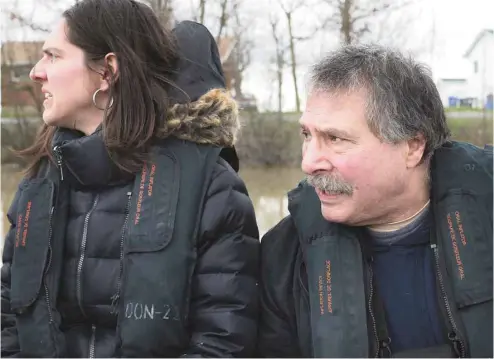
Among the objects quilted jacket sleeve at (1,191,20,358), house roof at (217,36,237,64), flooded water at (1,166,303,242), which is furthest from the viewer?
flooded water at (1,166,303,242)

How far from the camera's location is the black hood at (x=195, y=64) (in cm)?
208

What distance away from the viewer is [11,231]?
2.16m

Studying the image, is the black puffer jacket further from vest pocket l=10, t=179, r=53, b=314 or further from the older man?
the older man

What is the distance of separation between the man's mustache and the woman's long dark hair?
54cm

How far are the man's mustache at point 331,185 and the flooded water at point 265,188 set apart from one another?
16.3ft

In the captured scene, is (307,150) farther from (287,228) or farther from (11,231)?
(11,231)

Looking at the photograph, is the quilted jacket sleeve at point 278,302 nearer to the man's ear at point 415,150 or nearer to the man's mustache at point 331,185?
the man's mustache at point 331,185

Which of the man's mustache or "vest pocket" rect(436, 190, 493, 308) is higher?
the man's mustache

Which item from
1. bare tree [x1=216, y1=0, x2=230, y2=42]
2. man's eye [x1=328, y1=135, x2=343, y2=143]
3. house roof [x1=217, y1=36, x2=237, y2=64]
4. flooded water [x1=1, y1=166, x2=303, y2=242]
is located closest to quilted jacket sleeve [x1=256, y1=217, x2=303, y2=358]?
man's eye [x1=328, y1=135, x2=343, y2=143]

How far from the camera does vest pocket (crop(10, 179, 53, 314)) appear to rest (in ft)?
6.43

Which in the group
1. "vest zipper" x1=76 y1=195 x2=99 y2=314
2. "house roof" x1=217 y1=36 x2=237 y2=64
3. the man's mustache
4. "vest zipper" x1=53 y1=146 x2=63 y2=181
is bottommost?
"vest zipper" x1=76 y1=195 x2=99 y2=314

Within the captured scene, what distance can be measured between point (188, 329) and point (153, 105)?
70 centimetres

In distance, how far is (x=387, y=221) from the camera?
1.94m

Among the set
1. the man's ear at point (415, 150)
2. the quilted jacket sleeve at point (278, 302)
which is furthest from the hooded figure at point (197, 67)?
the man's ear at point (415, 150)
